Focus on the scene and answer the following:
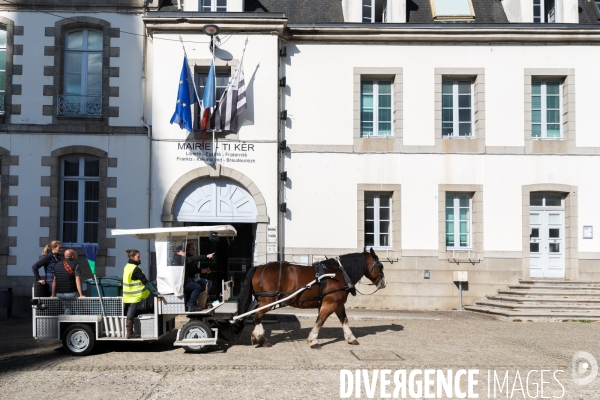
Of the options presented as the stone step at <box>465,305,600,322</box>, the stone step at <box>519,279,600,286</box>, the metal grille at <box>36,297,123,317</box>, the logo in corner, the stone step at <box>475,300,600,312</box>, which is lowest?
the stone step at <box>465,305,600,322</box>

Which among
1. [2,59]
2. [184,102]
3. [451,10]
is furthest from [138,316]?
[451,10]

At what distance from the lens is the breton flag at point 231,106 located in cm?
1622

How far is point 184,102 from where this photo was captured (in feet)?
52.6

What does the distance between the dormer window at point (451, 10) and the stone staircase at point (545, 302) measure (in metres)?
7.30

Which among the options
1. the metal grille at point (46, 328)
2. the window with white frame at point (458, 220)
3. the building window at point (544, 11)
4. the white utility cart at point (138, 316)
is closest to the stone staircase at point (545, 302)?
the window with white frame at point (458, 220)

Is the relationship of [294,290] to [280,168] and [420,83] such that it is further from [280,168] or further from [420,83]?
[420,83]

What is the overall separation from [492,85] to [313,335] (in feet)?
32.2

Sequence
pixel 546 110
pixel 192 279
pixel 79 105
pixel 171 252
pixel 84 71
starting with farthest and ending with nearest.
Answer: pixel 546 110, pixel 84 71, pixel 79 105, pixel 192 279, pixel 171 252

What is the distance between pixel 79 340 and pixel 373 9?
465 inches

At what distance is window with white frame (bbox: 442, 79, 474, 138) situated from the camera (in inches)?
687

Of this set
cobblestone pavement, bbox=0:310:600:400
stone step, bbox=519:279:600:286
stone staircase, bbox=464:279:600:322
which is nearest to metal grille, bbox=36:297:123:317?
cobblestone pavement, bbox=0:310:600:400

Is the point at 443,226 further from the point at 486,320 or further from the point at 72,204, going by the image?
the point at 72,204

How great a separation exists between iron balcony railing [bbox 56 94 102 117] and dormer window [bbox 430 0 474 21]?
9.30 m

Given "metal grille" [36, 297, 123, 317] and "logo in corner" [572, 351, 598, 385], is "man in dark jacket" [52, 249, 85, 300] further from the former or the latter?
"logo in corner" [572, 351, 598, 385]
